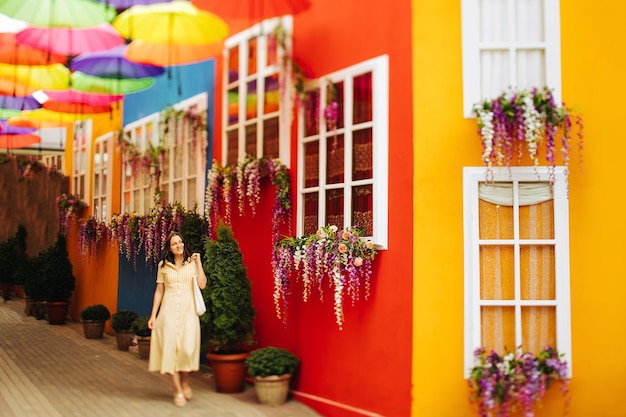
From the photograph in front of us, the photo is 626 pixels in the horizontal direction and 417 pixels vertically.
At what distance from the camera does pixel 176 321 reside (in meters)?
7.36

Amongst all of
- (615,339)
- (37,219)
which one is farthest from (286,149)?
(37,219)

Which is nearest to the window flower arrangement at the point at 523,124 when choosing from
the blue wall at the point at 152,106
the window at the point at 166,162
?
the blue wall at the point at 152,106

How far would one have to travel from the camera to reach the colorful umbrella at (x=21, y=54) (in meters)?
9.42

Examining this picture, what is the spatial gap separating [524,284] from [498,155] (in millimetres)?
1162

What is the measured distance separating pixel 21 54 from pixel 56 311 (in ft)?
18.5

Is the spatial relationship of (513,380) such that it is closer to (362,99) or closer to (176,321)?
(362,99)

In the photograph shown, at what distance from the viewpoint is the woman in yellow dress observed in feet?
24.1

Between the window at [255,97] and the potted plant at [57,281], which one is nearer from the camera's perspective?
the window at [255,97]

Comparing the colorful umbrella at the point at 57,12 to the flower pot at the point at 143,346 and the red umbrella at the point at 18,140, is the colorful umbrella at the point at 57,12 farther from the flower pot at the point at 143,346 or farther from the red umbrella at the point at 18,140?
the red umbrella at the point at 18,140

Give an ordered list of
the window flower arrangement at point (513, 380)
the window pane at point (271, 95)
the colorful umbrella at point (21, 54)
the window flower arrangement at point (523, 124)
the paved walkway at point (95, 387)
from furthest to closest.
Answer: the colorful umbrella at point (21, 54)
the window pane at point (271, 95)
the paved walkway at point (95, 387)
the window flower arrangement at point (523, 124)
the window flower arrangement at point (513, 380)

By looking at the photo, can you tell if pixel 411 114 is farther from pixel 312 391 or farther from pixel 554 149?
pixel 312 391

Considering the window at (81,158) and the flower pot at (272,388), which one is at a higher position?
the window at (81,158)

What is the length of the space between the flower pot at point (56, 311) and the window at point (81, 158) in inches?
81.7

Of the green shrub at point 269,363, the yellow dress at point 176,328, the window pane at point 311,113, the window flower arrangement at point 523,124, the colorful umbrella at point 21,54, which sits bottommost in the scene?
the green shrub at point 269,363
